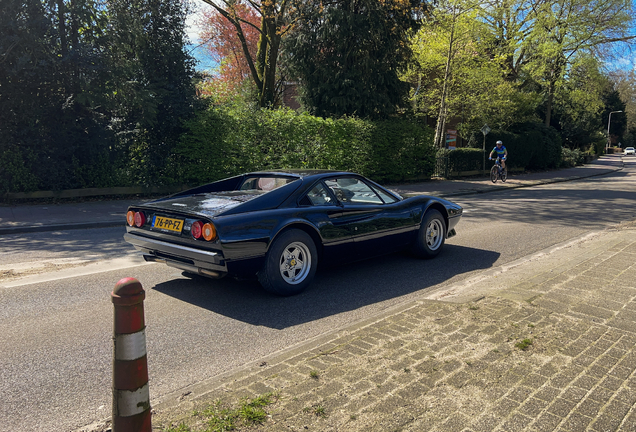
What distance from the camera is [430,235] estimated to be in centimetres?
688

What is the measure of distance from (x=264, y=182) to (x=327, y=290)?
157 centimetres

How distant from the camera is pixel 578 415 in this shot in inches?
101

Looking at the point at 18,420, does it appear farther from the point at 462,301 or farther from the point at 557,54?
the point at 557,54

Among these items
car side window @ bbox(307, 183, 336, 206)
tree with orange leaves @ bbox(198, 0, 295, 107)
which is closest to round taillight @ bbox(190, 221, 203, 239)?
car side window @ bbox(307, 183, 336, 206)

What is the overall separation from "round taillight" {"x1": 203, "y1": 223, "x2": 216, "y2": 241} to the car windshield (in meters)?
1.04

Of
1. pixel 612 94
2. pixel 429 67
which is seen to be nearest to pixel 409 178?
pixel 429 67

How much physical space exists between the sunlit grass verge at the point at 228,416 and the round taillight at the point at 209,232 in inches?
82.2

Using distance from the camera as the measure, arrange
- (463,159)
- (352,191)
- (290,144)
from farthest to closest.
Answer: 1. (463,159)
2. (290,144)
3. (352,191)

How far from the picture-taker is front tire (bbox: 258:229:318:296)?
489 centimetres

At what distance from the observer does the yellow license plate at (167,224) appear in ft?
16.1

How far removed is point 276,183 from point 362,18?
1598 cm

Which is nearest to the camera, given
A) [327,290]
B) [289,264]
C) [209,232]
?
[209,232]

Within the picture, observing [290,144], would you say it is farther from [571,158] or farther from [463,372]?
[571,158]

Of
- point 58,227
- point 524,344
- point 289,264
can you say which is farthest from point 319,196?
point 58,227
